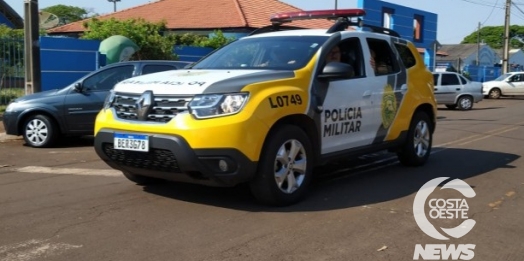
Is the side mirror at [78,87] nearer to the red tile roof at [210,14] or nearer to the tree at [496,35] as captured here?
the red tile roof at [210,14]

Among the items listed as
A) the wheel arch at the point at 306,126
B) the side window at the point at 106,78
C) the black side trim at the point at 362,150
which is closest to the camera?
the wheel arch at the point at 306,126

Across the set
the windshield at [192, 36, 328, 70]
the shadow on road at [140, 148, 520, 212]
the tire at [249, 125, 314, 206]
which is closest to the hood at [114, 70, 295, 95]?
the windshield at [192, 36, 328, 70]

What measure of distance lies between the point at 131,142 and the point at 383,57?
350cm

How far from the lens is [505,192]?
6.90 metres

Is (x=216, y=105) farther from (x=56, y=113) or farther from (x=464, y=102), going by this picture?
(x=464, y=102)

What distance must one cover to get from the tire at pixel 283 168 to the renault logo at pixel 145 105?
1.13m

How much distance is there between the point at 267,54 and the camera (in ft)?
21.7

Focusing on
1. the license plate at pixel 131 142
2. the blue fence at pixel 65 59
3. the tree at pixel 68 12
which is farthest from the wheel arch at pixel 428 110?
the tree at pixel 68 12

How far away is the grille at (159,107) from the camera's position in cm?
550

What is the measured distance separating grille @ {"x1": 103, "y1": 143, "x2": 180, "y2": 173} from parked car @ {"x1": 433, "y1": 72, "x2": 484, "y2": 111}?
18768 mm

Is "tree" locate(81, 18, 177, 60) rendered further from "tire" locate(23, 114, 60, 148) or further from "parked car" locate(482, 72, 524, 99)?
"parked car" locate(482, 72, 524, 99)

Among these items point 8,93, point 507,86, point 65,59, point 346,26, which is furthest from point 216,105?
point 507,86

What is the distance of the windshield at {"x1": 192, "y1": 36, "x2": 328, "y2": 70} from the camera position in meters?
6.37

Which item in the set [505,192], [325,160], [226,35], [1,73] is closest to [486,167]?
[505,192]
